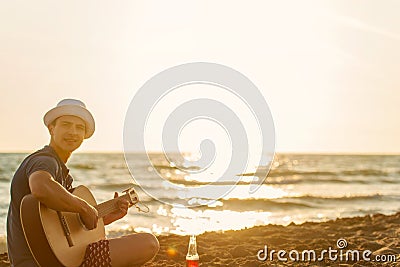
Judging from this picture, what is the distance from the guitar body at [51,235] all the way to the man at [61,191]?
8cm

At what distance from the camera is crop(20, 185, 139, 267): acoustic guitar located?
4184mm

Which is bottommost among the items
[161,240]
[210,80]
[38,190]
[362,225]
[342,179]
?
[38,190]

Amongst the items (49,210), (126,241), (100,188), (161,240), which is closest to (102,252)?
(126,241)

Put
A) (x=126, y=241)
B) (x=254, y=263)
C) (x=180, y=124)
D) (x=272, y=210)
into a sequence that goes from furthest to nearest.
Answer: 1. (x=272, y=210)
2. (x=180, y=124)
3. (x=254, y=263)
4. (x=126, y=241)

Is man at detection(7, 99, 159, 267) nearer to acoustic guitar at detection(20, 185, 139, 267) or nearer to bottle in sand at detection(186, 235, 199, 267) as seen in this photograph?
acoustic guitar at detection(20, 185, 139, 267)

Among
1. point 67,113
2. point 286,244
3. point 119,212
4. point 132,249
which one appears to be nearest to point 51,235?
point 132,249

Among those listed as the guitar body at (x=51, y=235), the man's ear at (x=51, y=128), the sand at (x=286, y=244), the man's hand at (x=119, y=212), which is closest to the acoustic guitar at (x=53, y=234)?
the guitar body at (x=51, y=235)

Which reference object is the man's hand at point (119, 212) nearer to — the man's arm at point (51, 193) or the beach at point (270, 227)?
the man's arm at point (51, 193)

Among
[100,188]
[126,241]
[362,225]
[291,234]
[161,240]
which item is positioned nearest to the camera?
[126,241]

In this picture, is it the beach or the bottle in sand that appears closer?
the bottle in sand

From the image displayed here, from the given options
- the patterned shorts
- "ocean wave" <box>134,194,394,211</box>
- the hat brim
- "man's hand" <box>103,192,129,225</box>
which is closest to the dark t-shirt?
the hat brim

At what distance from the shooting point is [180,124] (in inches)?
552

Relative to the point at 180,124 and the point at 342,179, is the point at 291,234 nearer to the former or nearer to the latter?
the point at 180,124

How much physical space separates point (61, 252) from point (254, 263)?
3969 millimetres
